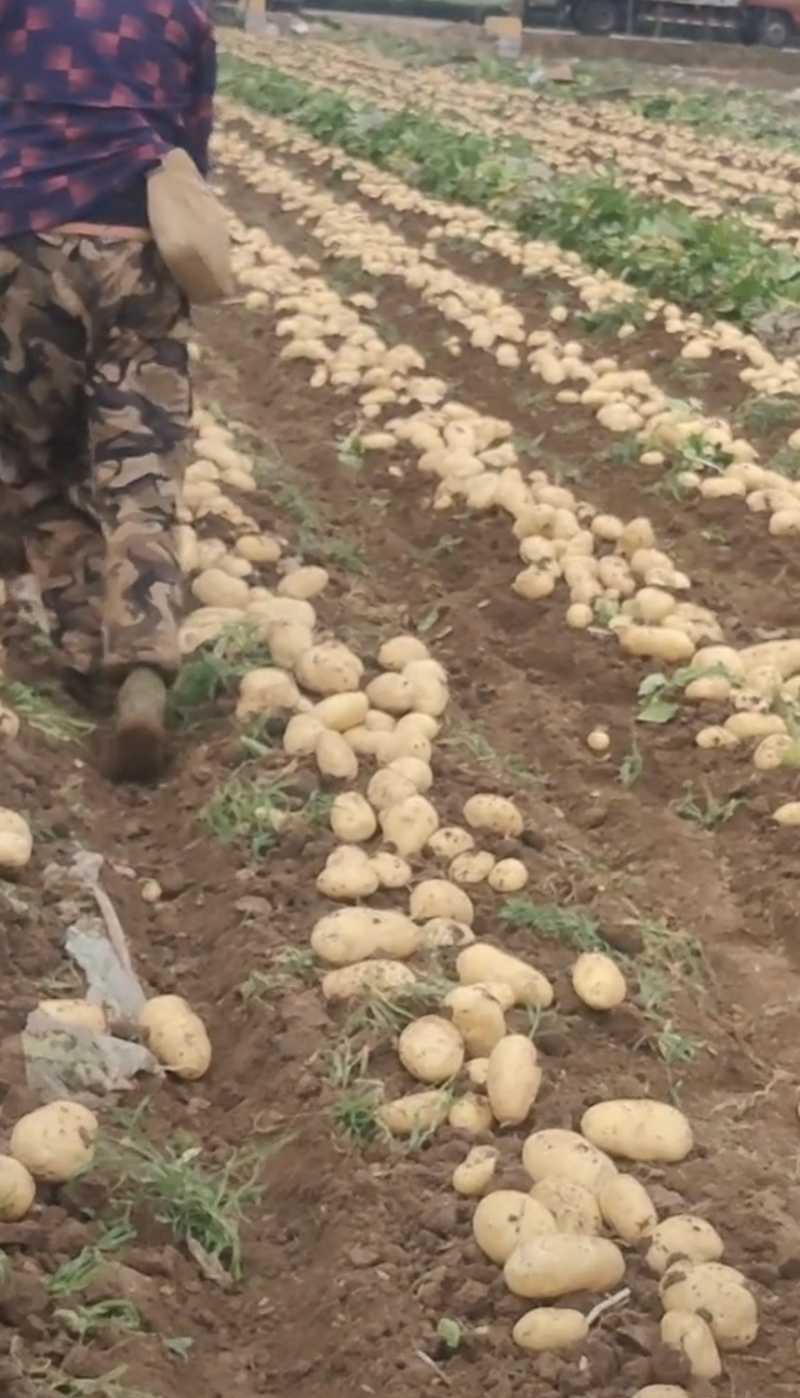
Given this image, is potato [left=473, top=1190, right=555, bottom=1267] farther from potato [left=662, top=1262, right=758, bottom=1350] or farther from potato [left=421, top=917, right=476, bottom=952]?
potato [left=421, top=917, right=476, bottom=952]

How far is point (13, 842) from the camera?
299 cm

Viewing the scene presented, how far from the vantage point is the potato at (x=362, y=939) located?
2871mm

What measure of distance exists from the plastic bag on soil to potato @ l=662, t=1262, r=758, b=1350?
0.83m

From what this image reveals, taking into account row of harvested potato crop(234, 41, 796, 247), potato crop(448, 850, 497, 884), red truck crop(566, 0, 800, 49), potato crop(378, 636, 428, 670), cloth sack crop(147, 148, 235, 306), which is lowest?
red truck crop(566, 0, 800, 49)

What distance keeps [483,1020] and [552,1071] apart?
0.13 m

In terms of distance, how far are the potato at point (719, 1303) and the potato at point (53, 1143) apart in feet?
2.47

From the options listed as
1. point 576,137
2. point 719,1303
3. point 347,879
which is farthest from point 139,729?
point 576,137

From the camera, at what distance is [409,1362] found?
2.21 meters

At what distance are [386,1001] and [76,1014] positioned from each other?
0.45 m

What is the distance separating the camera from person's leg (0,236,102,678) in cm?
352

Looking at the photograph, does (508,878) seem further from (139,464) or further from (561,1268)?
(139,464)

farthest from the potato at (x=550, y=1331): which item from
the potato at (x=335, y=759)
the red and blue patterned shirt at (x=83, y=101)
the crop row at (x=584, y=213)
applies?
the crop row at (x=584, y=213)

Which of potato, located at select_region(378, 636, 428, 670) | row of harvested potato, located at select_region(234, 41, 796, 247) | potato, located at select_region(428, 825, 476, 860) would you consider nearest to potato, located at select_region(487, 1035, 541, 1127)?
potato, located at select_region(428, 825, 476, 860)

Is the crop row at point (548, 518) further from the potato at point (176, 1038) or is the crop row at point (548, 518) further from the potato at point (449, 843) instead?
the potato at point (176, 1038)
